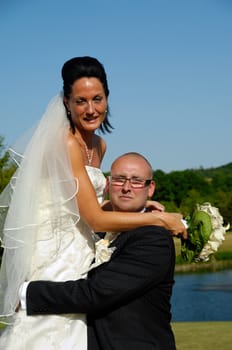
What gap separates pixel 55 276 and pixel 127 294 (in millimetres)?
486

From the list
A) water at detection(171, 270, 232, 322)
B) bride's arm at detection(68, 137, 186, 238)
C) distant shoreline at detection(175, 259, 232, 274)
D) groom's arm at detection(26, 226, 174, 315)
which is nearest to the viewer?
groom's arm at detection(26, 226, 174, 315)

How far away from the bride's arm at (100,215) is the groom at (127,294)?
0.19 feet

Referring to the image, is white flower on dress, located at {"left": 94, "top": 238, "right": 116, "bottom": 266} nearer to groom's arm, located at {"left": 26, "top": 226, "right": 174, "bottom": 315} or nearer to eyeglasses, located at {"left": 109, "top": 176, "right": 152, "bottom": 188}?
groom's arm, located at {"left": 26, "top": 226, "right": 174, "bottom": 315}

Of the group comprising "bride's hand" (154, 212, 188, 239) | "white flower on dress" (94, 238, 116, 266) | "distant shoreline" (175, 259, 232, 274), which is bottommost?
"distant shoreline" (175, 259, 232, 274)

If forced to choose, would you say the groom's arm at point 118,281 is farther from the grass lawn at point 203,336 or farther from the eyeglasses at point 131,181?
the grass lawn at point 203,336

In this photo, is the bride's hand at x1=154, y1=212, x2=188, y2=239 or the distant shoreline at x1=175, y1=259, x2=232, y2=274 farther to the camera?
the distant shoreline at x1=175, y1=259, x2=232, y2=274

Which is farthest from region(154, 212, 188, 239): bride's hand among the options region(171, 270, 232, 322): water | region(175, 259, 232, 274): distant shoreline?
region(175, 259, 232, 274): distant shoreline

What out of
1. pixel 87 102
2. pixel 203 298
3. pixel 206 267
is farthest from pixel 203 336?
pixel 206 267

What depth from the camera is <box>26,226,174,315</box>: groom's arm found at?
9.54 feet

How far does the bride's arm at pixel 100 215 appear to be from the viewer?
313 cm

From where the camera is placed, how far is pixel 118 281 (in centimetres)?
290

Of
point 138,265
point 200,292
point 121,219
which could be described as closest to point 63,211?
point 121,219

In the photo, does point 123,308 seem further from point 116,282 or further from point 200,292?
point 200,292

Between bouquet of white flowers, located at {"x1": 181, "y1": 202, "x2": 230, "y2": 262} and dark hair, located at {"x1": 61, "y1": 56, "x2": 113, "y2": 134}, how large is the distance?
817 millimetres
